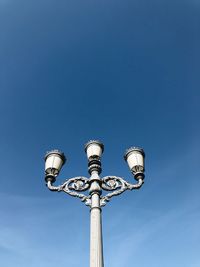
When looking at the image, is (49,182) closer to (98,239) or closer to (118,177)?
(118,177)

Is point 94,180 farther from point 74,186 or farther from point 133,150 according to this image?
point 133,150

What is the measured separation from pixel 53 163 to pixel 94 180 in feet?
3.27

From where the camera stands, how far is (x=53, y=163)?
237 inches

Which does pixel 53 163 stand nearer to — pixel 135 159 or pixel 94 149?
pixel 94 149

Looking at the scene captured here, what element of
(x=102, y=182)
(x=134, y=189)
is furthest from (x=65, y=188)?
(x=134, y=189)

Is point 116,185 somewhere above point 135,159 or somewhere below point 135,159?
below

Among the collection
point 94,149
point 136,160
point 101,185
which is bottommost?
point 101,185

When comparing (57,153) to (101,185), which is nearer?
(101,185)

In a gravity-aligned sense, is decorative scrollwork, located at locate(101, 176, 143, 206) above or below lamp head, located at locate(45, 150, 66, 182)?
below

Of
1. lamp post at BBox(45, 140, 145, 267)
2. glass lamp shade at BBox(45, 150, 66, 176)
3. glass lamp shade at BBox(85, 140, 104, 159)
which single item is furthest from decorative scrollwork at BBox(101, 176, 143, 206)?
glass lamp shade at BBox(45, 150, 66, 176)

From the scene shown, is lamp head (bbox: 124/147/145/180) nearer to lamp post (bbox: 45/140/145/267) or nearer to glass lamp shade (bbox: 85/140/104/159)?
lamp post (bbox: 45/140/145/267)

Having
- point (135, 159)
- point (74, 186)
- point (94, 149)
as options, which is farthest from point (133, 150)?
point (74, 186)

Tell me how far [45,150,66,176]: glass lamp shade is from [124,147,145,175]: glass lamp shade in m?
1.34

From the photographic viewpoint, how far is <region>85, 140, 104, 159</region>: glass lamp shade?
19.5ft
